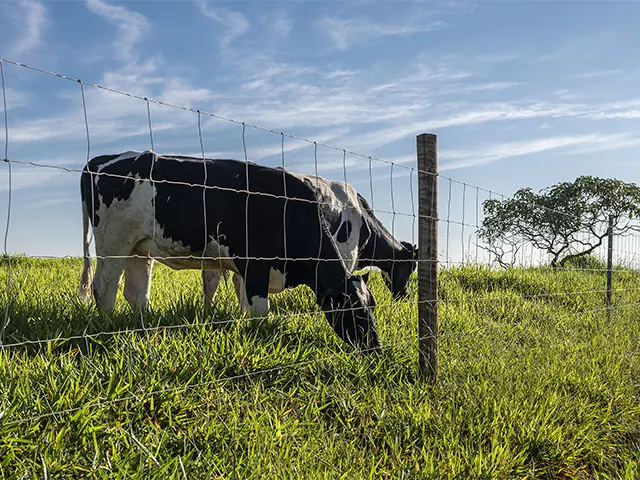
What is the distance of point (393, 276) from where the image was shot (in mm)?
8367

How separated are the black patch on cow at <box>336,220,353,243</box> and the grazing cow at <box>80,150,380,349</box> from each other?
0.58m

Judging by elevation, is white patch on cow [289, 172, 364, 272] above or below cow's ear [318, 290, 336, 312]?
above

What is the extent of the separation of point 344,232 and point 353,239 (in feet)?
0.59

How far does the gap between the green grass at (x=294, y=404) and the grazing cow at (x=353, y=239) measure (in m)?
1.10

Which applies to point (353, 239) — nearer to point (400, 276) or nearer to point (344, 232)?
point (344, 232)

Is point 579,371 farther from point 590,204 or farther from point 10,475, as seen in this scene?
point 590,204

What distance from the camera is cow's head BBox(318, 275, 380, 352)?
536 cm

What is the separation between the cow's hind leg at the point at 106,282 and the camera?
6.85 m

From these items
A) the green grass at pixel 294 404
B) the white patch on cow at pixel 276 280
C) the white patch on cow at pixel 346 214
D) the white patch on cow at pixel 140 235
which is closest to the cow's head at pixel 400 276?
the white patch on cow at pixel 346 214

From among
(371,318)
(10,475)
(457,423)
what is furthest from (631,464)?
(10,475)

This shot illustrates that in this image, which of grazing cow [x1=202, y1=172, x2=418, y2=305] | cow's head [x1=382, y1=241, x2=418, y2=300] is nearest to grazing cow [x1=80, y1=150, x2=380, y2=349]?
grazing cow [x1=202, y1=172, x2=418, y2=305]

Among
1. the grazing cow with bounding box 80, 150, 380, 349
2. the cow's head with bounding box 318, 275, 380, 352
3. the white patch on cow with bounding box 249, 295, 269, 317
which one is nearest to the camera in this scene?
the cow's head with bounding box 318, 275, 380, 352

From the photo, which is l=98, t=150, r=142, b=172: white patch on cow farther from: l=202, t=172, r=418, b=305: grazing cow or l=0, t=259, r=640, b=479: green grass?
l=0, t=259, r=640, b=479: green grass

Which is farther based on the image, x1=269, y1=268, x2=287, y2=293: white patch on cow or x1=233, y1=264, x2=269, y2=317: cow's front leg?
x1=269, y1=268, x2=287, y2=293: white patch on cow
